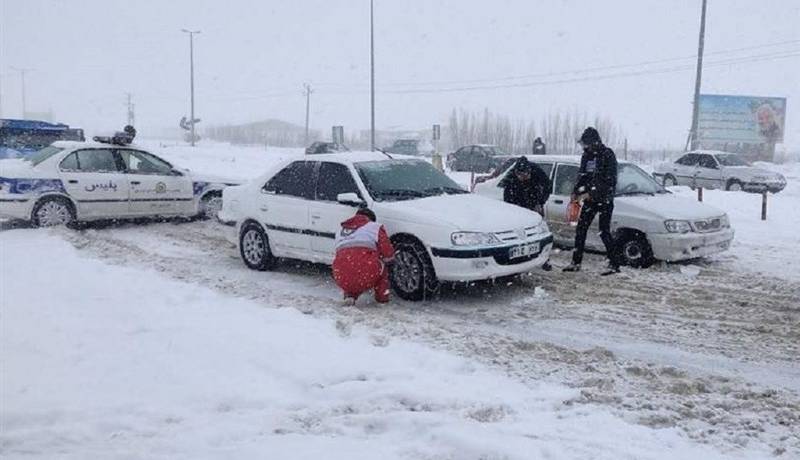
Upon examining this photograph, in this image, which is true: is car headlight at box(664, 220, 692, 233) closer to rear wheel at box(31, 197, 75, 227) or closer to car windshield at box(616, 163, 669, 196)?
car windshield at box(616, 163, 669, 196)

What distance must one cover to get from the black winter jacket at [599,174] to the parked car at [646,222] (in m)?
0.62

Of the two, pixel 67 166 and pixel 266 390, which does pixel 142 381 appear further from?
pixel 67 166

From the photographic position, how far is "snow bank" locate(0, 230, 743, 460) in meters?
3.80

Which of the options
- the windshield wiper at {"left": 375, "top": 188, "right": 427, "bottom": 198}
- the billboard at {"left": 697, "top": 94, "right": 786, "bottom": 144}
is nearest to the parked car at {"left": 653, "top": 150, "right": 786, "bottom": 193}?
the windshield wiper at {"left": 375, "top": 188, "right": 427, "bottom": 198}

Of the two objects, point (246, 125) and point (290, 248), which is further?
point (246, 125)

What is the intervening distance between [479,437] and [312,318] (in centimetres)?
282

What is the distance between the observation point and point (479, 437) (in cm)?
383

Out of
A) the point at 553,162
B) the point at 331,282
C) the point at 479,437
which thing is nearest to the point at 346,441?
the point at 479,437

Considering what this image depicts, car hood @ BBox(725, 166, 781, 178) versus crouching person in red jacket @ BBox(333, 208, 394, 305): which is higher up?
car hood @ BBox(725, 166, 781, 178)

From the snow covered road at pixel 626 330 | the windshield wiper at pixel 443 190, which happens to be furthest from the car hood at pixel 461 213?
the snow covered road at pixel 626 330

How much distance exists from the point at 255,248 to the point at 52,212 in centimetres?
456

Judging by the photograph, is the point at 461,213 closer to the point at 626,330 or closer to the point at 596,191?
the point at 626,330

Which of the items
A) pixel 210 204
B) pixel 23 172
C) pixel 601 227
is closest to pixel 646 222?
pixel 601 227

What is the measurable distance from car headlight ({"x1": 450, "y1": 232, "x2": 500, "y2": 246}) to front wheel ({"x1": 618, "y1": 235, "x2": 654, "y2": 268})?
8.90 ft
